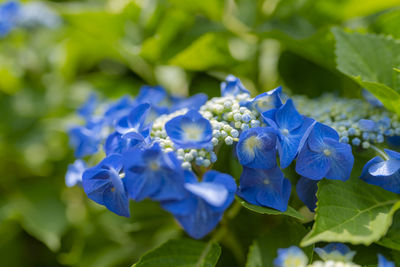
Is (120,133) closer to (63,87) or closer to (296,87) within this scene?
(296,87)

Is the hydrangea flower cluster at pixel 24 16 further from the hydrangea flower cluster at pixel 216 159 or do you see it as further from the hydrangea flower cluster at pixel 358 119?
the hydrangea flower cluster at pixel 358 119

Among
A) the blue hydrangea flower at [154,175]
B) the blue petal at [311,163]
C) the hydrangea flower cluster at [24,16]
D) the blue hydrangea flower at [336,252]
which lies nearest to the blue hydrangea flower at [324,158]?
the blue petal at [311,163]

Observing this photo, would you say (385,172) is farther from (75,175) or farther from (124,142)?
(75,175)

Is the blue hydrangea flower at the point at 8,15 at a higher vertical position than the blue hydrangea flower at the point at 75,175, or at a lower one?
higher

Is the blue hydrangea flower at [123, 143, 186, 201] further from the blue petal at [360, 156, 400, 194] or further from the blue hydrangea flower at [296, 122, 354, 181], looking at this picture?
the blue petal at [360, 156, 400, 194]

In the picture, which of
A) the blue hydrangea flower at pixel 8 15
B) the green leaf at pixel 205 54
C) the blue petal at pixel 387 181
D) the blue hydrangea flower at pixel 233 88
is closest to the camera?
the blue petal at pixel 387 181

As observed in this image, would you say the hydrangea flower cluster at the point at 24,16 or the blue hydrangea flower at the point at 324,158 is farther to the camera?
the hydrangea flower cluster at the point at 24,16

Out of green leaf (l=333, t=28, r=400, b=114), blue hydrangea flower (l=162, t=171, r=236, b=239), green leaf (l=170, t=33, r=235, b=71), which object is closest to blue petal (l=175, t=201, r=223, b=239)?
blue hydrangea flower (l=162, t=171, r=236, b=239)
